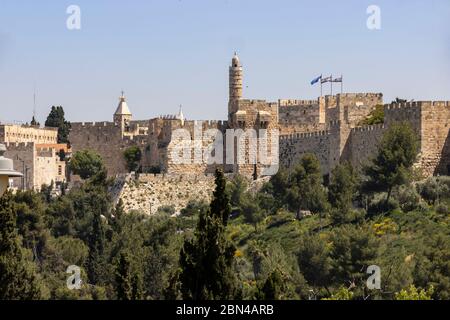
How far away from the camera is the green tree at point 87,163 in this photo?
65750mm

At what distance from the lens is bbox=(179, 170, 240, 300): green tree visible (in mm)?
24344

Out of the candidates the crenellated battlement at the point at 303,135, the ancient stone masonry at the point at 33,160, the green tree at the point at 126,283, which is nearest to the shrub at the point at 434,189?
the crenellated battlement at the point at 303,135

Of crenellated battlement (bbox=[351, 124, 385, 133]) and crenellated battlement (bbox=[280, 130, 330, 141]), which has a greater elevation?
crenellated battlement (bbox=[351, 124, 385, 133])

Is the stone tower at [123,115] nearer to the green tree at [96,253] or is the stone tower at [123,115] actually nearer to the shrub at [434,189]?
the green tree at [96,253]

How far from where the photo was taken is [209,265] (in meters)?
24.8

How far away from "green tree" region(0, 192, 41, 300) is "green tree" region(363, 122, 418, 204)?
83.2 ft

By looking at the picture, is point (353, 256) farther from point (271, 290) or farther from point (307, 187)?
point (271, 290)

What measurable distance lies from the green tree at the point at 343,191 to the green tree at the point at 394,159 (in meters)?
0.72

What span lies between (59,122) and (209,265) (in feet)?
176

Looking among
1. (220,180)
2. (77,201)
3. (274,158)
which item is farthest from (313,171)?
(220,180)

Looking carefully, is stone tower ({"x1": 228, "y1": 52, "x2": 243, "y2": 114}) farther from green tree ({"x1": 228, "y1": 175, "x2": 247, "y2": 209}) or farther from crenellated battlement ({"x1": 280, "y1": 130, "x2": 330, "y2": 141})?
green tree ({"x1": 228, "y1": 175, "x2": 247, "y2": 209})

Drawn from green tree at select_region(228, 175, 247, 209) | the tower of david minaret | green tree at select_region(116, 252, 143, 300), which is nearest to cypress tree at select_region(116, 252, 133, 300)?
green tree at select_region(116, 252, 143, 300)
